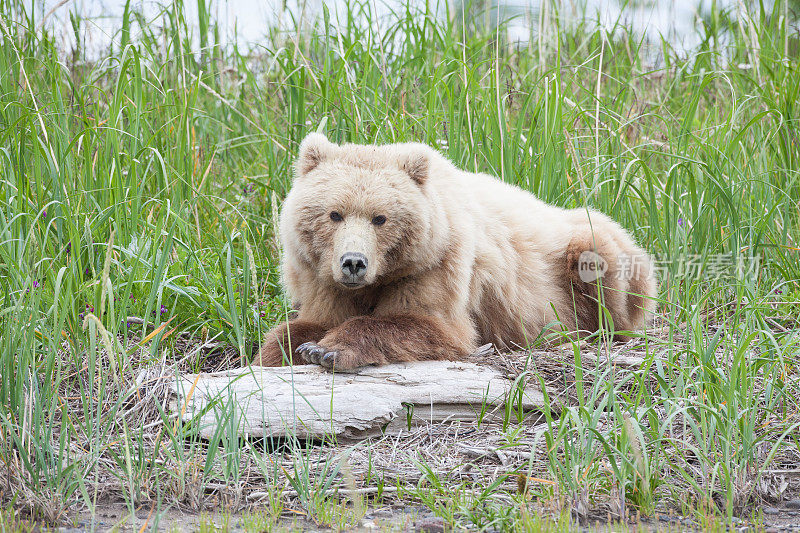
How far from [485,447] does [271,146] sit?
2766 millimetres

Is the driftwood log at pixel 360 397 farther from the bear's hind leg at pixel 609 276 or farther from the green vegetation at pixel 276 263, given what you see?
the bear's hind leg at pixel 609 276

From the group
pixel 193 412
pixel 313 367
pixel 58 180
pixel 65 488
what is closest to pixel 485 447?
pixel 313 367

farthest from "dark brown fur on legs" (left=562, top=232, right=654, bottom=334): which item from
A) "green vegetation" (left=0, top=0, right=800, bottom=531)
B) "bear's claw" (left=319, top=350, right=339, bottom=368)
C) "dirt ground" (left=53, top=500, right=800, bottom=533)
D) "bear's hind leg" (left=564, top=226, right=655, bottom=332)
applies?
"dirt ground" (left=53, top=500, right=800, bottom=533)

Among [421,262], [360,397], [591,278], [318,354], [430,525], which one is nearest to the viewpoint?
[430,525]

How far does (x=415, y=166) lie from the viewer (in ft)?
13.0

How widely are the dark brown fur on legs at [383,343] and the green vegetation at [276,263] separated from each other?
0.39 metres

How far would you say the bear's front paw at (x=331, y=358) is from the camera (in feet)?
11.8

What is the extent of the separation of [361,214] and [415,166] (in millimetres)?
425

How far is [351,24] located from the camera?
5.78 meters

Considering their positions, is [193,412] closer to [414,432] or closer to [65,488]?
[65,488]

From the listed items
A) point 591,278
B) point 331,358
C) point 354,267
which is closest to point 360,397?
point 331,358

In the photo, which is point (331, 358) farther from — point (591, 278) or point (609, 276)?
point (609, 276)

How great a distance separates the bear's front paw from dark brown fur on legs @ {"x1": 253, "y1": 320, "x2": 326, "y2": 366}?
14 centimetres

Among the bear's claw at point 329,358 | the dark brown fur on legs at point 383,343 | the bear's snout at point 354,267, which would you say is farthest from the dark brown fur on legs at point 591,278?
the bear's claw at point 329,358
